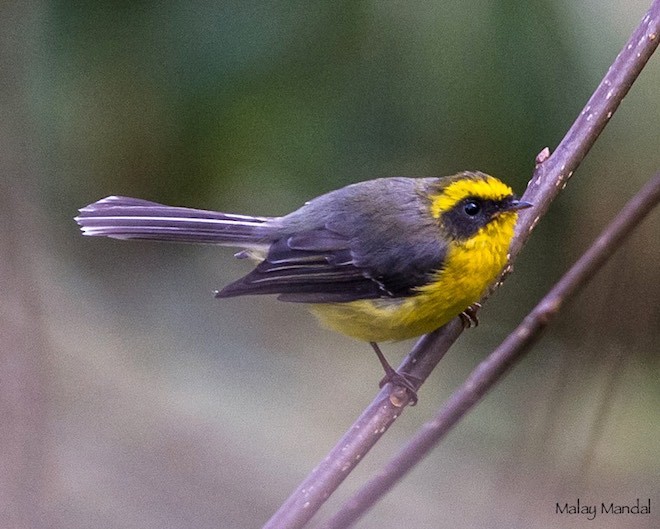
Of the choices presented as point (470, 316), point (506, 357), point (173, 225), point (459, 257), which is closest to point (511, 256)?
point (459, 257)

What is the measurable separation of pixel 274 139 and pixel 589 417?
198cm

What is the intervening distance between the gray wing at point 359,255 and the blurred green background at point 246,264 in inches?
23.1

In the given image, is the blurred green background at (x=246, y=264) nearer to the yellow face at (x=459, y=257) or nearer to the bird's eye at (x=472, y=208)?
the yellow face at (x=459, y=257)

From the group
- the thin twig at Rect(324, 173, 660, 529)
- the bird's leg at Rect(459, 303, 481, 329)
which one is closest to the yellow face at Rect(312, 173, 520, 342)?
the bird's leg at Rect(459, 303, 481, 329)

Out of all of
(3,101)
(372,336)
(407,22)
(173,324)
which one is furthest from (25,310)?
(173,324)

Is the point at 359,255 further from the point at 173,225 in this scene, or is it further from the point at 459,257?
the point at 173,225

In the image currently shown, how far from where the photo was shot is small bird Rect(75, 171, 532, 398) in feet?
9.87

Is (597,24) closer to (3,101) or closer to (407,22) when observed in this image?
(407,22)

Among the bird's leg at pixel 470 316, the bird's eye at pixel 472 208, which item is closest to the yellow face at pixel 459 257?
the bird's eye at pixel 472 208

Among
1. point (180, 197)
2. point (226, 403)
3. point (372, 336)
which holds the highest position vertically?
point (372, 336)

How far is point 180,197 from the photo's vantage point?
527 centimetres

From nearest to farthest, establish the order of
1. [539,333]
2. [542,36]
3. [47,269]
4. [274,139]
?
[539,333]
[542,36]
[274,139]
[47,269]

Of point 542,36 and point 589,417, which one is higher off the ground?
point 542,36

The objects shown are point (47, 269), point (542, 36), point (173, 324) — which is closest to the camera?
point (542, 36)
